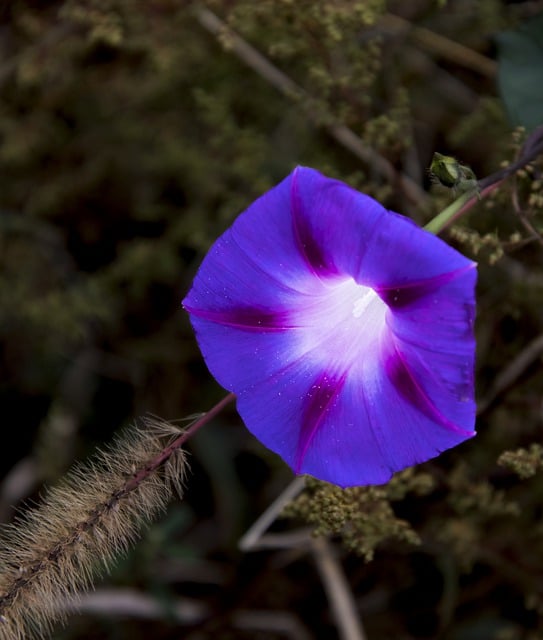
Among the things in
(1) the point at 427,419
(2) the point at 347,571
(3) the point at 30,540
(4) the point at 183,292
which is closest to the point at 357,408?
(1) the point at 427,419

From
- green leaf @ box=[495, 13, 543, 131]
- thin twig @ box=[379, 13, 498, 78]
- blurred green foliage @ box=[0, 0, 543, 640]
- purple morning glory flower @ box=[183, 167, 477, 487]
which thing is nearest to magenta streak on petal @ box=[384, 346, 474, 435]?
purple morning glory flower @ box=[183, 167, 477, 487]

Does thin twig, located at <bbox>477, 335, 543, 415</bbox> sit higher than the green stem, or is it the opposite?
the green stem

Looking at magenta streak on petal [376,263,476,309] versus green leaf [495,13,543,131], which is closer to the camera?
magenta streak on petal [376,263,476,309]

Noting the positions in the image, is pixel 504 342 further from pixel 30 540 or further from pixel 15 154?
pixel 15 154

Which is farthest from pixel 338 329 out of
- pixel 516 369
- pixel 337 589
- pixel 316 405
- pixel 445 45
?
pixel 445 45

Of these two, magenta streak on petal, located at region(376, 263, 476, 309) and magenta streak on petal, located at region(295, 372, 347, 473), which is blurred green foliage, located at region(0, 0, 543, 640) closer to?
magenta streak on petal, located at region(295, 372, 347, 473)
